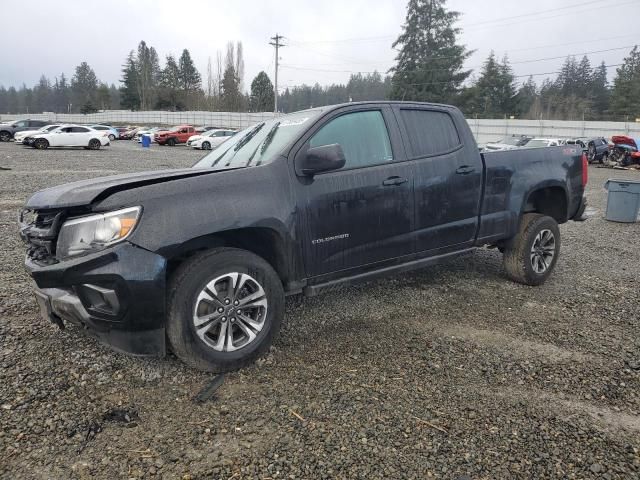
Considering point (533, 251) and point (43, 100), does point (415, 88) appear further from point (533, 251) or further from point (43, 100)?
point (43, 100)

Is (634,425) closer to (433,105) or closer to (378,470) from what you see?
(378,470)

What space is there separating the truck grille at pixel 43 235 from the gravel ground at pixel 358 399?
2.47 feet

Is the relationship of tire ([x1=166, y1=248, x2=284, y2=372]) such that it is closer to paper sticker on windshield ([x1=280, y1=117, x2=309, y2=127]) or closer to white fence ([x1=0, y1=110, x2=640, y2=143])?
paper sticker on windshield ([x1=280, y1=117, x2=309, y2=127])

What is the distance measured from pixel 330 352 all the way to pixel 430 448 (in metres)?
1.22

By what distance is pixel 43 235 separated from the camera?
2988 mm

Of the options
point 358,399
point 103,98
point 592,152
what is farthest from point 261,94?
point 358,399

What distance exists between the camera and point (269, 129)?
4.14 m

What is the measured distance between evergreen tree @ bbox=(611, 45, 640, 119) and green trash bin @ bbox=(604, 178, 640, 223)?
55.3 metres

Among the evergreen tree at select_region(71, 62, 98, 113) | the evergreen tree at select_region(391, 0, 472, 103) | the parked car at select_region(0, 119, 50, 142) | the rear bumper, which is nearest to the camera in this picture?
the rear bumper

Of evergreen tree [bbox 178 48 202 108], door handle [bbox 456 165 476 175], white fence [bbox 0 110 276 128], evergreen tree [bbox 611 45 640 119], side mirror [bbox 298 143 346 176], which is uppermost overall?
evergreen tree [bbox 178 48 202 108]

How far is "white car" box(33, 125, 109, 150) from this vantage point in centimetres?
2677

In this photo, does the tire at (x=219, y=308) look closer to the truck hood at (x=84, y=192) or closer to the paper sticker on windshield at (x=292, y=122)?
the truck hood at (x=84, y=192)

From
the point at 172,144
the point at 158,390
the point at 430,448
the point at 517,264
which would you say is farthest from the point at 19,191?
the point at 172,144

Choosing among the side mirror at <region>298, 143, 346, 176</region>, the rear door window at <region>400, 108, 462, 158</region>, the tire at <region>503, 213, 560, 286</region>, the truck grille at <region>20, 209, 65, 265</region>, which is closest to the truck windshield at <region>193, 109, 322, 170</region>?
the side mirror at <region>298, 143, 346, 176</region>
